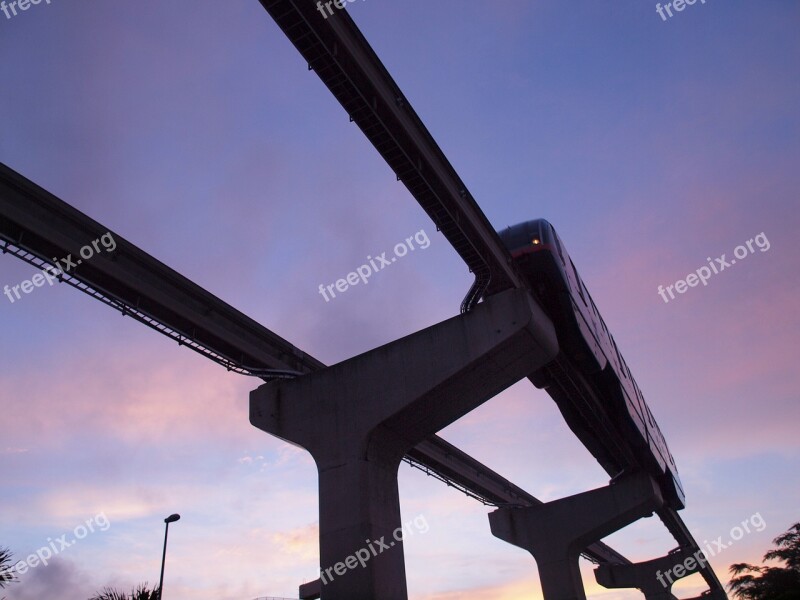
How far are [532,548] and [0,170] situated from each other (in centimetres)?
3615

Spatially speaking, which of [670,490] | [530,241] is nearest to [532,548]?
[670,490]

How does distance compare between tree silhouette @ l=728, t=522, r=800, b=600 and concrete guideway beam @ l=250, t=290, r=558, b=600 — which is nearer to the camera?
concrete guideway beam @ l=250, t=290, r=558, b=600

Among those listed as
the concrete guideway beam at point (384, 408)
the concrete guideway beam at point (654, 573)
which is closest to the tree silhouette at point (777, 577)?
the concrete guideway beam at point (654, 573)

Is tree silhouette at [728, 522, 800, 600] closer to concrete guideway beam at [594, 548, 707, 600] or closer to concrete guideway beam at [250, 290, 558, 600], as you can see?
concrete guideway beam at [594, 548, 707, 600]

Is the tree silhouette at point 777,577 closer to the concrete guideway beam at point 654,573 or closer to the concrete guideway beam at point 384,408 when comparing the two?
the concrete guideway beam at point 654,573

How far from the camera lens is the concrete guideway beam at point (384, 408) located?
18.8 metres

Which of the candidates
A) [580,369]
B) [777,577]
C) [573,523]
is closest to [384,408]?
[580,369]

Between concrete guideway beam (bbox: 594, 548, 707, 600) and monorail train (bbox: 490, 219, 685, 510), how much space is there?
1067 inches

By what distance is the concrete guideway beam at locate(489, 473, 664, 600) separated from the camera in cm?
3953

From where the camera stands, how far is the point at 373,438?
19984 mm

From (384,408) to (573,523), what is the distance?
84.6ft

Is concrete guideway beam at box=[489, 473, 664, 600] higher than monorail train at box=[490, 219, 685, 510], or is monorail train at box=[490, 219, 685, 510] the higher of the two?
monorail train at box=[490, 219, 685, 510]

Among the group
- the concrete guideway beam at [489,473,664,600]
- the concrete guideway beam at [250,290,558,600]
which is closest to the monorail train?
the concrete guideway beam at [489,473,664,600]

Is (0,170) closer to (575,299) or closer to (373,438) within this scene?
(373,438)
